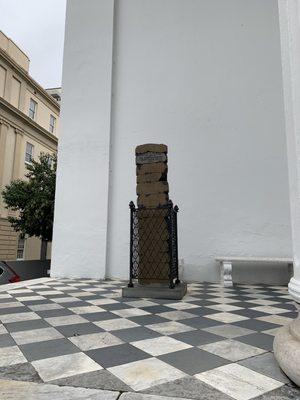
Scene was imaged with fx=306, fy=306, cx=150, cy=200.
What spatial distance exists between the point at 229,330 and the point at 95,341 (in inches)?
37.8

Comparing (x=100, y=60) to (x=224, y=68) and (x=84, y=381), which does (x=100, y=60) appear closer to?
(x=224, y=68)

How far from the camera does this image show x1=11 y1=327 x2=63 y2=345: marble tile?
1.89 metres

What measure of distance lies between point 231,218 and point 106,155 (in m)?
2.60

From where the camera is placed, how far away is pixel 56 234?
591 centimetres

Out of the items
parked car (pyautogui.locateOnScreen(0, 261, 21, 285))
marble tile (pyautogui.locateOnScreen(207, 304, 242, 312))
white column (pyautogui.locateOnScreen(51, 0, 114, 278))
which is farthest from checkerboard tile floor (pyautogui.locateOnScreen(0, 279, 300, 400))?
white column (pyautogui.locateOnScreen(51, 0, 114, 278))

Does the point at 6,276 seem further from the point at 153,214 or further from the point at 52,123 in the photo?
the point at 52,123

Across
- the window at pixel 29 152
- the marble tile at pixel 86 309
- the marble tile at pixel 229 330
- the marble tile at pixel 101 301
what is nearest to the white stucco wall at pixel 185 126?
the marble tile at pixel 101 301

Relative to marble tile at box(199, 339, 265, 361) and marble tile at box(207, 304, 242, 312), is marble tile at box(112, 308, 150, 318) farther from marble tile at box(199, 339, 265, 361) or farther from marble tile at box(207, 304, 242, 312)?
marble tile at box(199, 339, 265, 361)

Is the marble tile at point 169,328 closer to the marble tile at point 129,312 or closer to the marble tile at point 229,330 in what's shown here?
the marble tile at point 229,330

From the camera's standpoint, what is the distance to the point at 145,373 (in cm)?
141

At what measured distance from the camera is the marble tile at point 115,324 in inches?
87.9

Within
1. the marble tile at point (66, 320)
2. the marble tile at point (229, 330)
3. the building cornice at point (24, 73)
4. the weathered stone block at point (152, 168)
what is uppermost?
the building cornice at point (24, 73)

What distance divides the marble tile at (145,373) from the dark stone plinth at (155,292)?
197 cm

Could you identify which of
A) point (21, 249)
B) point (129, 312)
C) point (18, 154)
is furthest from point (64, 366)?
point (18, 154)
